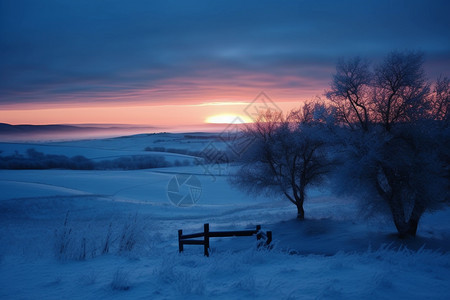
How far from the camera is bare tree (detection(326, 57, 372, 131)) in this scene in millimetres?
17078

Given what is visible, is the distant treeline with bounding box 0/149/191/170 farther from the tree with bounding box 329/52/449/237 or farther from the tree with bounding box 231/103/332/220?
the tree with bounding box 329/52/449/237

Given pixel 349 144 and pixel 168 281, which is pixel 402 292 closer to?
pixel 168 281

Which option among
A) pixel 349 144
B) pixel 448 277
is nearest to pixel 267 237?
pixel 448 277

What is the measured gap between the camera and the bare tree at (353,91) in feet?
56.0

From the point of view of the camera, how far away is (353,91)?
56.6 ft

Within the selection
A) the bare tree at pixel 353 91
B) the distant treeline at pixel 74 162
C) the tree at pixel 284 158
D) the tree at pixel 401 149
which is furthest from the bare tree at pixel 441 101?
the distant treeline at pixel 74 162

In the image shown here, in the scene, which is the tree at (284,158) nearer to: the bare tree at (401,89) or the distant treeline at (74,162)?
the bare tree at (401,89)

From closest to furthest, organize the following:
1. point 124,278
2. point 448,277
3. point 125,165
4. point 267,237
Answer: point 124,278, point 448,277, point 267,237, point 125,165

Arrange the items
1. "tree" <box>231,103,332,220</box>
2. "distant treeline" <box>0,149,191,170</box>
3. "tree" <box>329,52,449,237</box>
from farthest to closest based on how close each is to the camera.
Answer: "distant treeline" <box>0,149,191,170</box>
"tree" <box>231,103,332,220</box>
"tree" <box>329,52,449,237</box>

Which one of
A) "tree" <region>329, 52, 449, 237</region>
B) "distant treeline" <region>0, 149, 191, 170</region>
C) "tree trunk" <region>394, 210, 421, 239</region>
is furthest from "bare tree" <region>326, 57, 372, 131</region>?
"distant treeline" <region>0, 149, 191, 170</region>

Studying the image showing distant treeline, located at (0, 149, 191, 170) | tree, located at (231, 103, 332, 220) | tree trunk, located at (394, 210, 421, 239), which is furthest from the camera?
distant treeline, located at (0, 149, 191, 170)

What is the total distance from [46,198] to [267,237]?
2852 cm

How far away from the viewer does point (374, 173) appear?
15.8 metres

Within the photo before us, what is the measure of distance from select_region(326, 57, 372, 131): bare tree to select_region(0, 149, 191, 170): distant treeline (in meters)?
62.4
